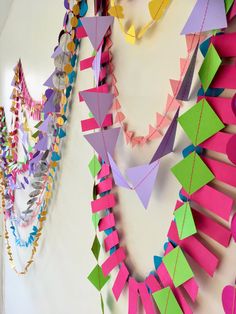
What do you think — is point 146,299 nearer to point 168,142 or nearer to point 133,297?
point 133,297

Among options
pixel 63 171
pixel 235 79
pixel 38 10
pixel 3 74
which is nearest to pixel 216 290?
pixel 235 79

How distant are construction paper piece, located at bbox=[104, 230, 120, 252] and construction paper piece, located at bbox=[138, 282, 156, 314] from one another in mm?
117

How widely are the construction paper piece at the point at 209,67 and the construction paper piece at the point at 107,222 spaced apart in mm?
381

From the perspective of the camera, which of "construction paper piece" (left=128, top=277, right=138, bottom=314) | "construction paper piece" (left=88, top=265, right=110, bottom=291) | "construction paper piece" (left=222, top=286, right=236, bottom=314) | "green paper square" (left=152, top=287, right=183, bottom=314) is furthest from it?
"construction paper piece" (left=88, top=265, right=110, bottom=291)

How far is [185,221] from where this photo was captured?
1.48ft

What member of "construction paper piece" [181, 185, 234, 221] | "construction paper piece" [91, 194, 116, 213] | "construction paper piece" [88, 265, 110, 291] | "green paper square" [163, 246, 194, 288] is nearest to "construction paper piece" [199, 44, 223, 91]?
"construction paper piece" [181, 185, 234, 221]

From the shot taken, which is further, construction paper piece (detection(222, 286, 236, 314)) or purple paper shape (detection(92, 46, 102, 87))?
purple paper shape (detection(92, 46, 102, 87))

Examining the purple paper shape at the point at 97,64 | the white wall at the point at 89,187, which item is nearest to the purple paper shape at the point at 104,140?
the white wall at the point at 89,187

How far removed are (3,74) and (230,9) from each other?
1.95 m

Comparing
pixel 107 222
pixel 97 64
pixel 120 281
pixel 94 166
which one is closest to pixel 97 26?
pixel 97 64

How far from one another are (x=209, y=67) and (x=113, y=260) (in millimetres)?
460

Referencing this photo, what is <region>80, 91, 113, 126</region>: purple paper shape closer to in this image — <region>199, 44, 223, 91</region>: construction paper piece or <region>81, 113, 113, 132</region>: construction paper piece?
<region>81, 113, 113, 132</region>: construction paper piece

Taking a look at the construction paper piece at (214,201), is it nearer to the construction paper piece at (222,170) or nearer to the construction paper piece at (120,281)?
the construction paper piece at (222,170)

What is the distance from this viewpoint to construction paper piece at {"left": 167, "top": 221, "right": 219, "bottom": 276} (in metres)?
0.42
